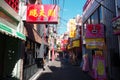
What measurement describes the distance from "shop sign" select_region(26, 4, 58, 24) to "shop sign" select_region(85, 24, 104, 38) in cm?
260

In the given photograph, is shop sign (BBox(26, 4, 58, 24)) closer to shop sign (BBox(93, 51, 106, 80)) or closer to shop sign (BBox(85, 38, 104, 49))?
shop sign (BBox(85, 38, 104, 49))

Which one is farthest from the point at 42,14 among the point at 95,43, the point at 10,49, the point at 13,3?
the point at 95,43

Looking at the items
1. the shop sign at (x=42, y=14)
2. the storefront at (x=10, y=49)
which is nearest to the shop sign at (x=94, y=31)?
the shop sign at (x=42, y=14)

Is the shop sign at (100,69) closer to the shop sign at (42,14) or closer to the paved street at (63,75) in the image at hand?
the shop sign at (42,14)

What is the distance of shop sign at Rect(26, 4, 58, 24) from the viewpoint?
1309 cm

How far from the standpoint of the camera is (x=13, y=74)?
12.2 meters

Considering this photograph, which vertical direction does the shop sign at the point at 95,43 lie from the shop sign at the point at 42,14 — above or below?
below

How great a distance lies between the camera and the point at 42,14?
43.5 feet

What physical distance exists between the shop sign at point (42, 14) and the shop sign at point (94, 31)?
2.60 meters

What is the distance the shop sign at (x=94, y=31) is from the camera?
1434cm

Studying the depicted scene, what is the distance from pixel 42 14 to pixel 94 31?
373cm

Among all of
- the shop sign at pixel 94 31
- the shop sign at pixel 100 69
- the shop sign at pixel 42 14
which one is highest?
the shop sign at pixel 42 14

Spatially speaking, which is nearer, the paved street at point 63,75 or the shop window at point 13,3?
the shop window at point 13,3

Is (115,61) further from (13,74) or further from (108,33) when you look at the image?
(13,74)
